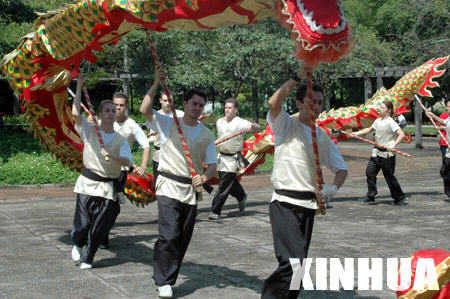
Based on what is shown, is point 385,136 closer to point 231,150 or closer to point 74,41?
point 231,150

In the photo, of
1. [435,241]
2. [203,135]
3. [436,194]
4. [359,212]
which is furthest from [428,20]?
[203,135]

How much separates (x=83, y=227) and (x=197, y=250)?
1.35m

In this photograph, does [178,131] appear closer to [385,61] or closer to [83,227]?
[83,227]

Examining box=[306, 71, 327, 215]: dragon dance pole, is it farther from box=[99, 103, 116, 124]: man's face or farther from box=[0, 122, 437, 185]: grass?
box=[0, 122, 437, 185]: grass

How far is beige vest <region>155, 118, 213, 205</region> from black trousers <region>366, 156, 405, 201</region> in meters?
5.76

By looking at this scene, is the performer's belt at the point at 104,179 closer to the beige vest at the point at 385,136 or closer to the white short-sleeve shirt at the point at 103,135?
the white short-sleeve shirt at the point at 103,135

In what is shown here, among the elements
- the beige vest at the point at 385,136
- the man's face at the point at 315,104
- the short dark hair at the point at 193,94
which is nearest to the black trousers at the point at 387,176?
the beige vest at the point at 385,136

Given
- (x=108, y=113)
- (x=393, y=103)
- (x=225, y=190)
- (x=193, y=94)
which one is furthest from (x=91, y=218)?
(x=393, y=103)

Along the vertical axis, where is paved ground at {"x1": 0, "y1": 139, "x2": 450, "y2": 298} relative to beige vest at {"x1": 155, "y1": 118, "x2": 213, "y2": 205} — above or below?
below

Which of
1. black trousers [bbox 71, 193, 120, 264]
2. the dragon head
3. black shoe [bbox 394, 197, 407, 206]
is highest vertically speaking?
the dragon head

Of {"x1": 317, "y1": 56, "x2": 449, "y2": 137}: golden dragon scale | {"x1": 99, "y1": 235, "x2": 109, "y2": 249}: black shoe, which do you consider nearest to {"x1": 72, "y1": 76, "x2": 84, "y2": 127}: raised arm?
{"x1": 99, "y1": 235, "x2": 109, "y2": 249}: black shoe

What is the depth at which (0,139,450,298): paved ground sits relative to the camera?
549 cm

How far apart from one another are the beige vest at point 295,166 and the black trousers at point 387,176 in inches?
245

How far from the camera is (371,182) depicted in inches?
423
